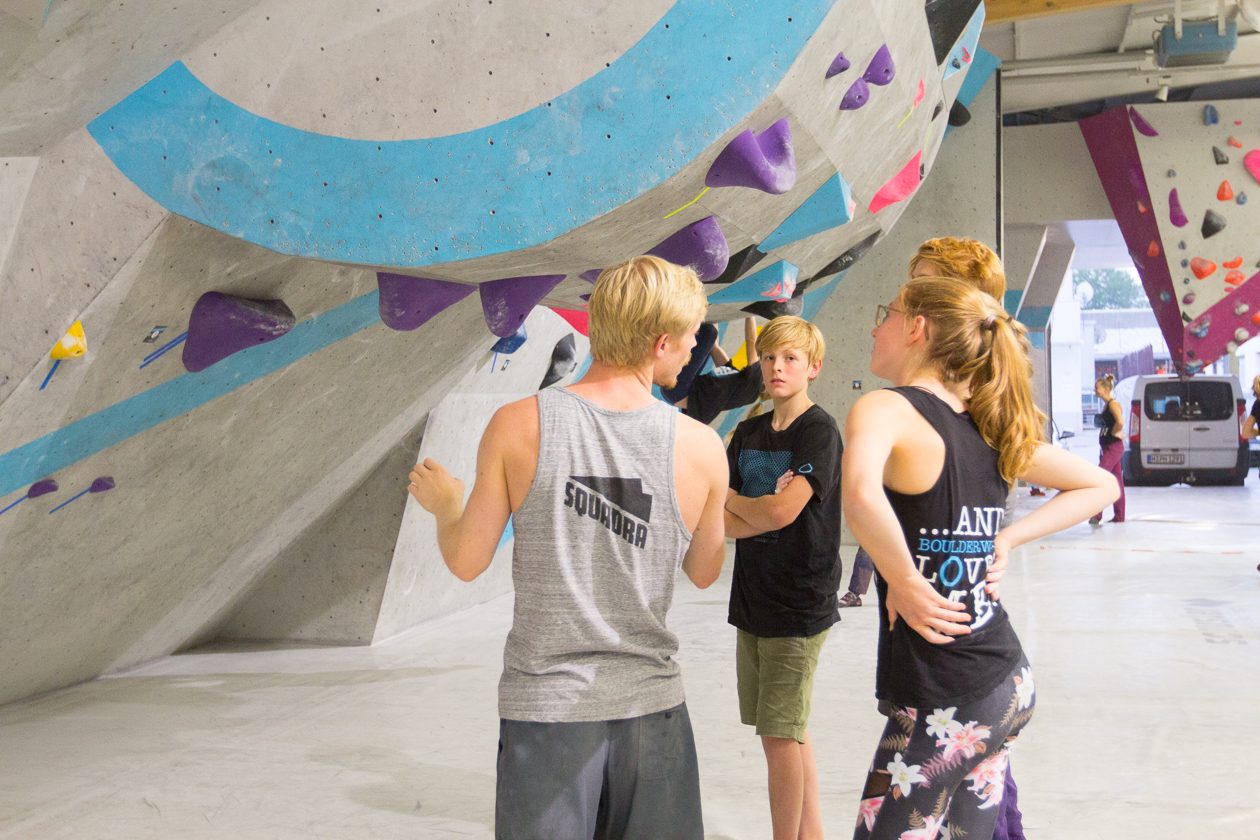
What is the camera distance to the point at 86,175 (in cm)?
289

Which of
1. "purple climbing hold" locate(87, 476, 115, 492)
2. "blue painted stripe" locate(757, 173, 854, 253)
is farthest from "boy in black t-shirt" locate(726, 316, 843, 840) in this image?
"purple climbing hold" locate(87, 476, 115, 492)

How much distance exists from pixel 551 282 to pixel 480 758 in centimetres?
154

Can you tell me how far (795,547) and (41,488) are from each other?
2.16 meters

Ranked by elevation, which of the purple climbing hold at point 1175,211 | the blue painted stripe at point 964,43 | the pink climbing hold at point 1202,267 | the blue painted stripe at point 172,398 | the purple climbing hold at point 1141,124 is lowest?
the blue painted stripe at point 172,398

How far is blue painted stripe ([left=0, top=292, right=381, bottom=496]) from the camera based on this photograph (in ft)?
10.9

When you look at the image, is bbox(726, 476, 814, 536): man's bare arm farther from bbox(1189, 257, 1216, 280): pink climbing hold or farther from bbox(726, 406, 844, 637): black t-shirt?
bbox(1189, 257, 1216, 280): pink climbing hold

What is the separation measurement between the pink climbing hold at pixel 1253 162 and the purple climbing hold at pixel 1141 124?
749 mm

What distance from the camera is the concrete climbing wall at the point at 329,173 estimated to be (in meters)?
2.79

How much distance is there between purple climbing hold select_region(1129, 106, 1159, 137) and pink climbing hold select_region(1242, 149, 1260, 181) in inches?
29.5

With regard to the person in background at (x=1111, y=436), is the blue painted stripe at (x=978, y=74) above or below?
above

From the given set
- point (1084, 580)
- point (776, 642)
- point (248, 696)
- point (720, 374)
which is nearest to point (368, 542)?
point (248, 696)

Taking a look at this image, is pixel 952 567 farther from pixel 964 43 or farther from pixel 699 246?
pixel 964 43

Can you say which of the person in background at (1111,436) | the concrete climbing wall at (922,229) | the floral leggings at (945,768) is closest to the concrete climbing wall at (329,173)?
the floral leggings at (945,768)

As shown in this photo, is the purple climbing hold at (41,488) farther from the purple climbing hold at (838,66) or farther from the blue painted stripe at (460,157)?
the purple climbing hold at (838,66)
